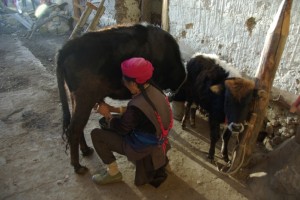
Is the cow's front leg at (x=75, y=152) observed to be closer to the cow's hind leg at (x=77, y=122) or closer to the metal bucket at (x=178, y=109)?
the cow's hind leg at (x=77, y=122)

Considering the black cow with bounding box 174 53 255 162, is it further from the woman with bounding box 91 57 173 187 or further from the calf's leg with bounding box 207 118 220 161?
the woman with bounding box 91 57 173 187

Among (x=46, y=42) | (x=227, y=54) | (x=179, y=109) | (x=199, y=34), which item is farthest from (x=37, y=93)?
(x=46, y=42)

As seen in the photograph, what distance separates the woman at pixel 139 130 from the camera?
8.61 feet

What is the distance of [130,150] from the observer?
114 inches

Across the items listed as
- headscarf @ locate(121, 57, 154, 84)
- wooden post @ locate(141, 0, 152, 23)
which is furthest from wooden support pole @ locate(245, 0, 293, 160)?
wooden post @ locate(141, 0, 152, 23)

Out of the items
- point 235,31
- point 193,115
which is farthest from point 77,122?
point 235,31

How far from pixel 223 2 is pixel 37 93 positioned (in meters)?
3.64

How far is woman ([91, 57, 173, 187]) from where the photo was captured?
2625 millimetres

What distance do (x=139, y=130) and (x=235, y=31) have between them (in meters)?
2.14

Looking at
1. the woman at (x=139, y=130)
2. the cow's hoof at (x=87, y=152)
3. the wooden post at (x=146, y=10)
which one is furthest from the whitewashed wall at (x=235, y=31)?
the cow's hoof at (x=87, y=152)

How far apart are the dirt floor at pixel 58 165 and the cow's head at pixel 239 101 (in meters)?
0.75

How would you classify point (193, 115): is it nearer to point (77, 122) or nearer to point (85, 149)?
point (85, 149)

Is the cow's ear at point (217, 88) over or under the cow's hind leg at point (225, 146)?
over

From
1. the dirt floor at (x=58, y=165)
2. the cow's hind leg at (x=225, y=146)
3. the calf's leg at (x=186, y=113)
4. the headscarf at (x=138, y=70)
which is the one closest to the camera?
the headscarf at (x=138, y=70)
